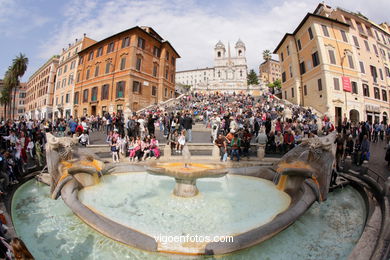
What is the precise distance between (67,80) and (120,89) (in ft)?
58.7

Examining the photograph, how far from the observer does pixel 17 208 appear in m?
5.01

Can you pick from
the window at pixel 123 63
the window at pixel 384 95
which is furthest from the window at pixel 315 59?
the window at pixel 123 63

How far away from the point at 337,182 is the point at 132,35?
3105 cm

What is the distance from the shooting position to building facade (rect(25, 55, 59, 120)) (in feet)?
146

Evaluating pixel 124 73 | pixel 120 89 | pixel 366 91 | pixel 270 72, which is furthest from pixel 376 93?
pixel 270 72

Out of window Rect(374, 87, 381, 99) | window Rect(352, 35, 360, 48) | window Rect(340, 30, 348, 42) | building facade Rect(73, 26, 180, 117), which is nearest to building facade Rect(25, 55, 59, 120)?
building facade Rect(73, 26, 180, 117)

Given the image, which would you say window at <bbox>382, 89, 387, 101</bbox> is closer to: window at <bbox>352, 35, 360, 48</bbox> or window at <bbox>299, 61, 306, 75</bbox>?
window at <bbox>352, 35, 360, 48</bbox>

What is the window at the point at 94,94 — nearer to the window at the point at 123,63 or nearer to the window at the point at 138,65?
the window at the point at 123,63

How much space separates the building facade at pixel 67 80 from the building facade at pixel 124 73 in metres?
2.24

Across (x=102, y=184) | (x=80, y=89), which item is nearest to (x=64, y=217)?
(x=102, y=184)

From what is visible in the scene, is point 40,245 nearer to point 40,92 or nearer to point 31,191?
point 31,191

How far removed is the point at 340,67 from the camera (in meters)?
24.0

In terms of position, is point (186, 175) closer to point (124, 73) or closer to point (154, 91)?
point (124, 73)

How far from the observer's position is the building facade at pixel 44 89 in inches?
1752
